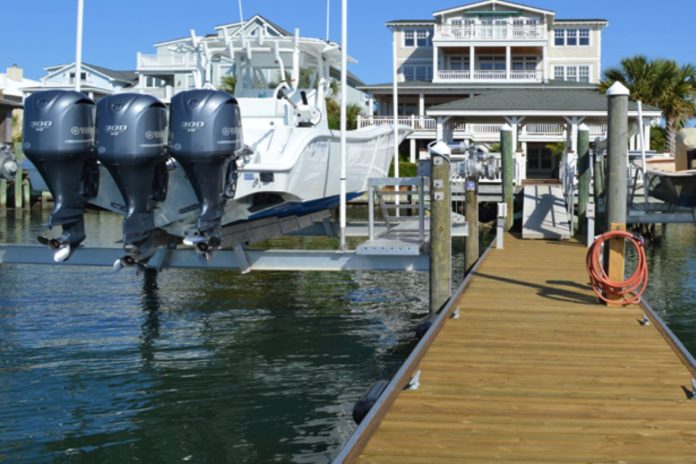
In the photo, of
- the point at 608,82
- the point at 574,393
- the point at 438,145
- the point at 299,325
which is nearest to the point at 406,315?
the point at 299,325

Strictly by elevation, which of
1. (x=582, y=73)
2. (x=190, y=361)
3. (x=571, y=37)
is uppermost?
(x=571, y=37)

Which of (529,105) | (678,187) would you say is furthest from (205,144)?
(529,105)

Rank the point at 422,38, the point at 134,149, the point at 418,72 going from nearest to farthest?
the point at 134,149 → the point at 418,72 → the point at 422,38

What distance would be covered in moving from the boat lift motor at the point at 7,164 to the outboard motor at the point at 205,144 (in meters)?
2.51

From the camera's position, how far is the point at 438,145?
415 inches

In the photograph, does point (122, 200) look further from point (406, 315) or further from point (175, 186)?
point (406, 315)

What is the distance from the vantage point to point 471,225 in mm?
13641

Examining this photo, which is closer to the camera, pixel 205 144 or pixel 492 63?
pixel 205 144

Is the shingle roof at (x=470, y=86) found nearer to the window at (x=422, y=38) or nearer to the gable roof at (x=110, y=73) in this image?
the window at (x=422, y=38)

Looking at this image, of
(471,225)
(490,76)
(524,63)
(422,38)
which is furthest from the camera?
(422,38)

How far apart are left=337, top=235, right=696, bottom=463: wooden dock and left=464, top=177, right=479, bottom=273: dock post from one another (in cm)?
441

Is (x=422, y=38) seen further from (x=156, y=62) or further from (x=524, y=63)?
(x=156, y=62)

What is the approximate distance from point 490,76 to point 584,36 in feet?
26.4

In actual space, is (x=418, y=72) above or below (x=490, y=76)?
above
